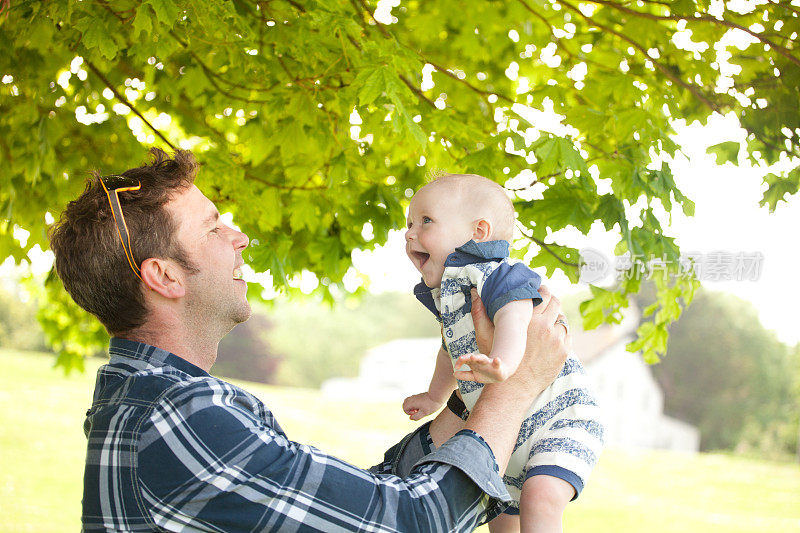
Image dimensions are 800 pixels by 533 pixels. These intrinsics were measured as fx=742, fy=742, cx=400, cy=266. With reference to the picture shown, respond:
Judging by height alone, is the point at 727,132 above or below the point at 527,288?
above

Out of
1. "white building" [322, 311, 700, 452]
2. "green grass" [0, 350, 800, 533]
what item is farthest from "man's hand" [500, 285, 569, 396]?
"white building" [322, 311, 700, 452]

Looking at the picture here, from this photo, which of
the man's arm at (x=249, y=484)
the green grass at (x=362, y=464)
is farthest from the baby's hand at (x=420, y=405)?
the green grass at (x=362, y=464)

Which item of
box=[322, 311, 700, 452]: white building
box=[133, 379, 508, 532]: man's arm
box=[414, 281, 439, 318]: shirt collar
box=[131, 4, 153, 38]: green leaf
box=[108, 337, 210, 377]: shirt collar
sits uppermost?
box=[322, 311, 700, 452]: white building

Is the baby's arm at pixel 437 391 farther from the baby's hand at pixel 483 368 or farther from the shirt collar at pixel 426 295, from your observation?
the baby's hand at pixel 483 368

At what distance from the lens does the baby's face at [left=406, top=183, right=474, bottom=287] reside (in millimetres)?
1690

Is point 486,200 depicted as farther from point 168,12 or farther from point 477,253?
point 168,12

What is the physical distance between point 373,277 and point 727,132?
2250 mm

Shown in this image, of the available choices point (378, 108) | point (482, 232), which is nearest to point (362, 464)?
point (378, 108)

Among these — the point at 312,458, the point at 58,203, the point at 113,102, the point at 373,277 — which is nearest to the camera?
the point at 312,458

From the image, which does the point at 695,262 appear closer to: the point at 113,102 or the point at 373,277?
the point at 373,277

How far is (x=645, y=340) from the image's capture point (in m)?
3.30

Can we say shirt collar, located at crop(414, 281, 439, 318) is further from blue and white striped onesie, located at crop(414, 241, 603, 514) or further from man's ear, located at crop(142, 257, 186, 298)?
man's ear, located at crop(142, 257, 186, 298)

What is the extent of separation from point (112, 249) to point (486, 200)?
2.68 ft

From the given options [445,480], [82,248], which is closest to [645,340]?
[445,480]
